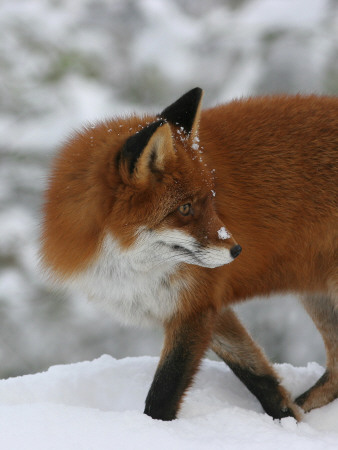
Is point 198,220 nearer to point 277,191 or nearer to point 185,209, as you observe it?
point 185,209

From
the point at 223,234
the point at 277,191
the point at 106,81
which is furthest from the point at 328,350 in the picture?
the point at 106,81

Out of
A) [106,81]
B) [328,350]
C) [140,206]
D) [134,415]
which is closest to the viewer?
[134,415]

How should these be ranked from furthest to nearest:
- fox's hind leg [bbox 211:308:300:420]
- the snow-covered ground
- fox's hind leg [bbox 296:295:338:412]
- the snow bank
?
the snow-covered ground → fox's hind leg [bbox 296:295:338:412] → fox's hind leg [bbox 211:308:300:420] → the snow bank

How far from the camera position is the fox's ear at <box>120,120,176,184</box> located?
217 cm

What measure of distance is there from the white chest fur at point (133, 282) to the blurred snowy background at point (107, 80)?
9.47ft

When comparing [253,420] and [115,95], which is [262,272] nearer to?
[253,420]

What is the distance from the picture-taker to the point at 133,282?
2436mm

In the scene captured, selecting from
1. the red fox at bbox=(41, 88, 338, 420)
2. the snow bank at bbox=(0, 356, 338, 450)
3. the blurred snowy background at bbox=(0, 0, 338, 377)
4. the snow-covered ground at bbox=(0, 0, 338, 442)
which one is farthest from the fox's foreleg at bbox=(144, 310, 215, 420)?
the blurred snowy background at bbox=(0, 0, 338, 377)

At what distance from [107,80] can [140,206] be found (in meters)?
3.87

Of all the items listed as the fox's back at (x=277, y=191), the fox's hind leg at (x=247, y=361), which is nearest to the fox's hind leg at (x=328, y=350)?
the fox's hind leg at (x=247, y=361)

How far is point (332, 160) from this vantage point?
271cm

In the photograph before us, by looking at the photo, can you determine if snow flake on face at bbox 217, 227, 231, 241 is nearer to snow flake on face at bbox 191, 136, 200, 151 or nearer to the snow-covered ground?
snow flake on face at bbox 191, 136, 200, 151

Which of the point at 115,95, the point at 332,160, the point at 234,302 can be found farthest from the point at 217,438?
the point at 115,95

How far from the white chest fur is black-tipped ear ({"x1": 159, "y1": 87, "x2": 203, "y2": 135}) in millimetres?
583
